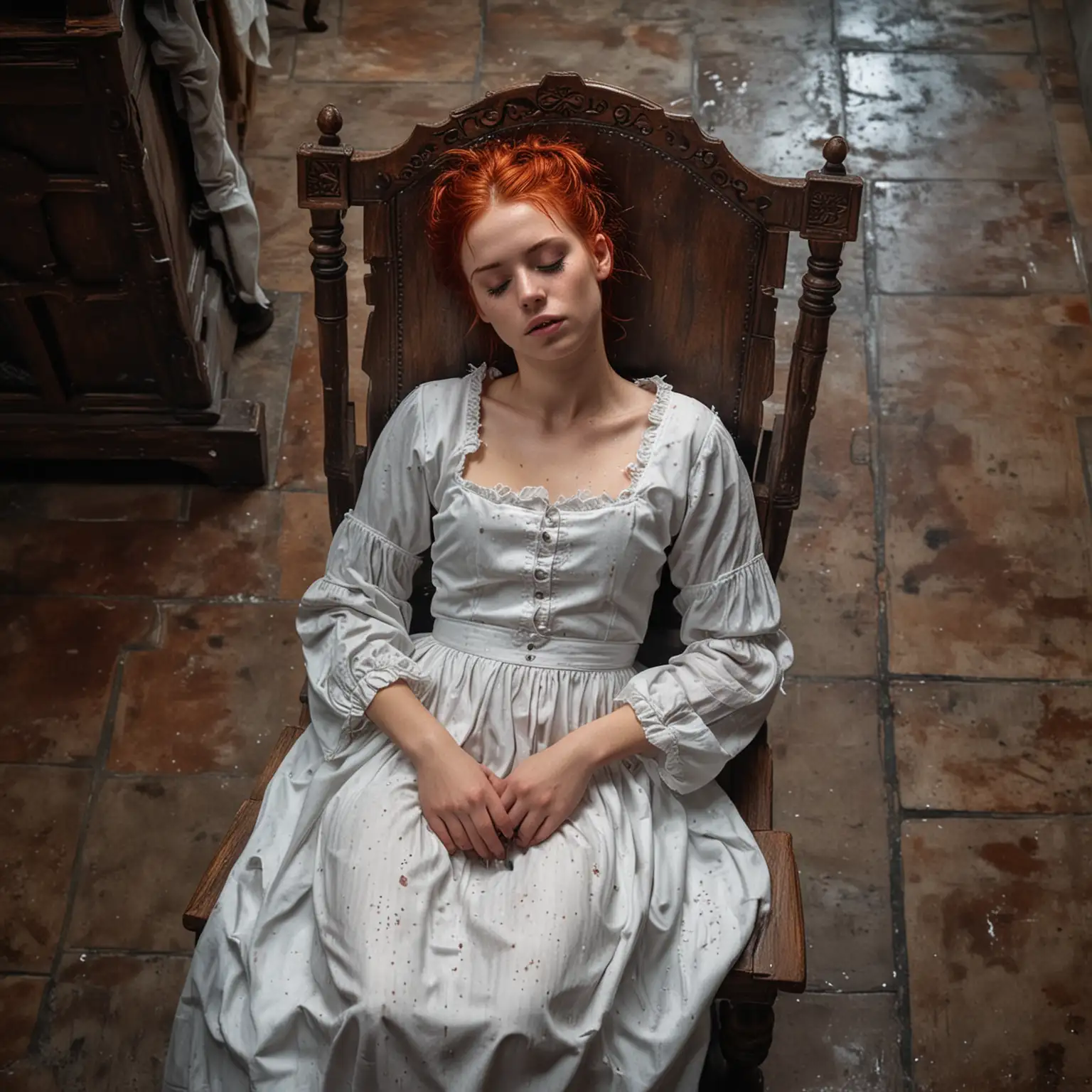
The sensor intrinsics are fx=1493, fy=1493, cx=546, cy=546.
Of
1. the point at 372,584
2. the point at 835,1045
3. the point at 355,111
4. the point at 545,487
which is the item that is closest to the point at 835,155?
the point at 545,487

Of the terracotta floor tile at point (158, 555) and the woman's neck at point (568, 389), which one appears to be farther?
the terracotta floor tile at point (158, 555)

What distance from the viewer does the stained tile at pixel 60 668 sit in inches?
110

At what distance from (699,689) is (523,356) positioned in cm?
49

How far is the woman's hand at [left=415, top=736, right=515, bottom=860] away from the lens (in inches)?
72.3

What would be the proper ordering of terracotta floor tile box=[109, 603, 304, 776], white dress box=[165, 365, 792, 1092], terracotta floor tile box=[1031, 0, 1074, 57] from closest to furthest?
white dress box=[165, 365, 792, 1092] < terracotta floor tile box=[109, 603, 304, 776] < terracotta floor tile box=[1031, 0, 1074, 57]

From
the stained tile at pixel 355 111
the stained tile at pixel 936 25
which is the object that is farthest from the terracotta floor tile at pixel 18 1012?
the stained tile at pixel 936 25

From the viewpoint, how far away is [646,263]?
1996mm

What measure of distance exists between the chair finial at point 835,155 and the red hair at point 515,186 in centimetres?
29

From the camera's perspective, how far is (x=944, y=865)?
2.64m

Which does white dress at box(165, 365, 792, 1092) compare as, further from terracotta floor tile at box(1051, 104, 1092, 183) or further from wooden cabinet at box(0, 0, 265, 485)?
terracotta floor tile at box(1051, 104, 1092, 183)

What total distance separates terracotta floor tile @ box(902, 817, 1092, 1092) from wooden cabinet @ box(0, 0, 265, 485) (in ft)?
5.30

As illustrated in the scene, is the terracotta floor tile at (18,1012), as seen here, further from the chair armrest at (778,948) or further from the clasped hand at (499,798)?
the chair armrest at (778,948)

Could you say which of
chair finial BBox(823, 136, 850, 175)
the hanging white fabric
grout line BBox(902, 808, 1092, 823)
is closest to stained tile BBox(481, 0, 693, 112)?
the hanging white fabric

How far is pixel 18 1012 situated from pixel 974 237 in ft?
8.88
